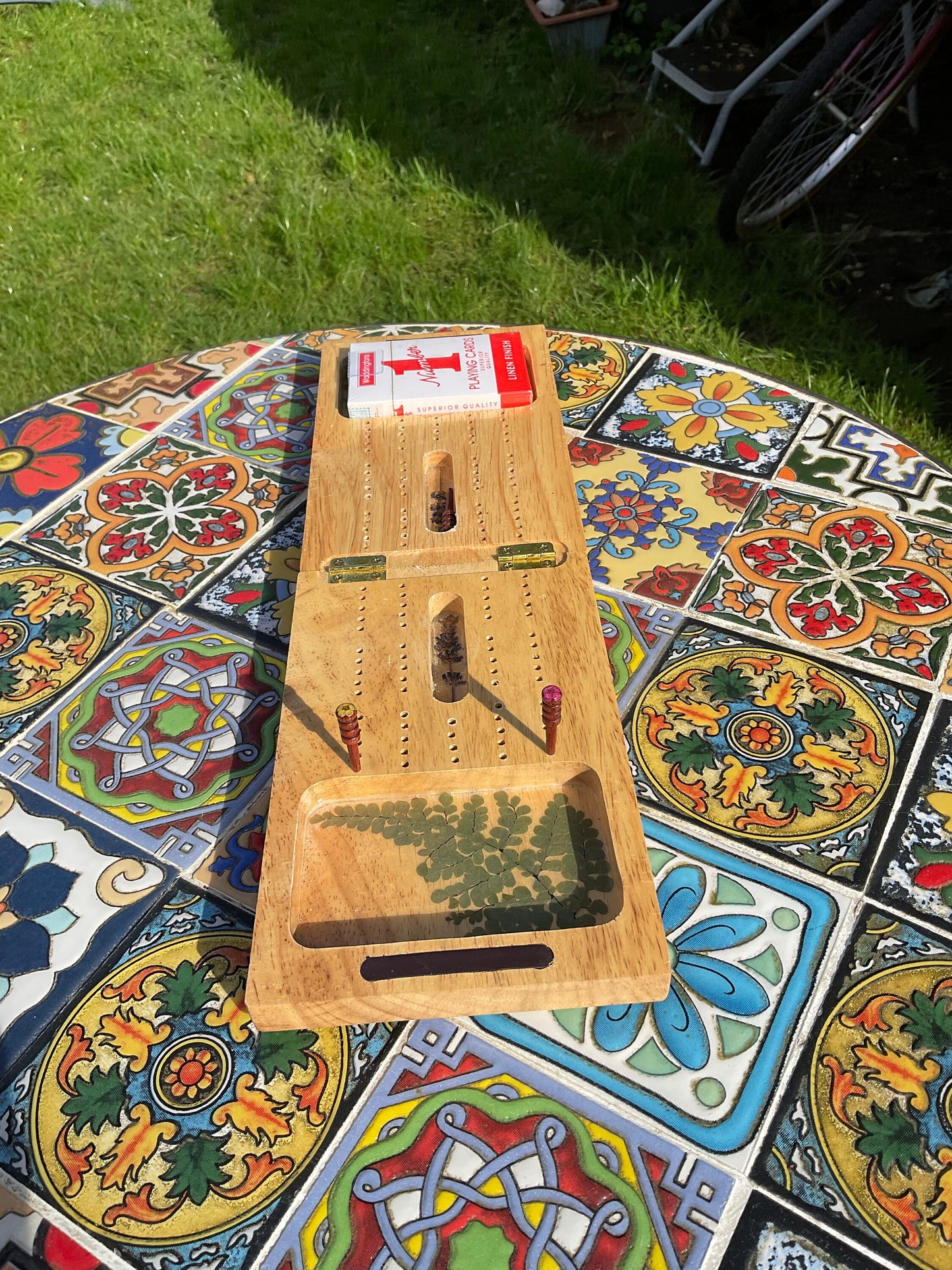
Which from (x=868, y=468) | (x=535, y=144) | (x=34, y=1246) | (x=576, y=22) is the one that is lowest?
(x=34, y=1246)

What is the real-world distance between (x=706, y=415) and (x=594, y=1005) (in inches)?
54.5

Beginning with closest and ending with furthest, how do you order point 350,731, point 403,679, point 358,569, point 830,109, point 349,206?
point 350,731 < point 403,679 < point 358,569 < point 830,109 < point 349,206

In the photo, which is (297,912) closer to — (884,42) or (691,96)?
(884,42)

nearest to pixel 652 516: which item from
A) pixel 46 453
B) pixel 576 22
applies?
pixel 46 453

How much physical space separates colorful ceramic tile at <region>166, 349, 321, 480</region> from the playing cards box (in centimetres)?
20

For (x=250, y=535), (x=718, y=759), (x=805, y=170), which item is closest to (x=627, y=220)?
(x=805, y=170)

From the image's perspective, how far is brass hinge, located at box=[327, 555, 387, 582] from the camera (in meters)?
1.62

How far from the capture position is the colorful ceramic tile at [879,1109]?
102cm

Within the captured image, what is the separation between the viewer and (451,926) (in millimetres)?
1184

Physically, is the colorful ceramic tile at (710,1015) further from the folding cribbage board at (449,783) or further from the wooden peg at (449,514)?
the wooden peg at (449,514)

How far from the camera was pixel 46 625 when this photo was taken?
174cm

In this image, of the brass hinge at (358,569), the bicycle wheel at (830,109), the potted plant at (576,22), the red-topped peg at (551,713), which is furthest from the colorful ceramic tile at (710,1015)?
the potted plant at (576,22)

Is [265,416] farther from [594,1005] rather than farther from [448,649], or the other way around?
[594,1005]

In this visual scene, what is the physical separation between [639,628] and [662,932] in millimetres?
628
